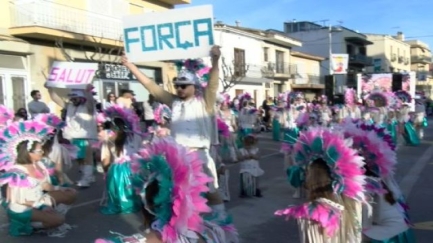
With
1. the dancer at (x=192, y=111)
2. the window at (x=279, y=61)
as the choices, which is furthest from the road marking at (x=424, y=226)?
the window at (x=279, y=61)

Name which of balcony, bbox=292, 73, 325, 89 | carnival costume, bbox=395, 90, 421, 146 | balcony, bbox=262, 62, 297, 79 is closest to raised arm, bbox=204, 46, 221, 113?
carnival costume, bbox=395, 90, 421, 146

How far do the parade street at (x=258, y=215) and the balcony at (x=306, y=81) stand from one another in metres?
35.7

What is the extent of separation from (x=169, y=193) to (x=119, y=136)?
14.7 ft

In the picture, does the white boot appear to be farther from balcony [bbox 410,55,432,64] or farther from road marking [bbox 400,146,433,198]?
balcony [bbox 410,55,432,64]

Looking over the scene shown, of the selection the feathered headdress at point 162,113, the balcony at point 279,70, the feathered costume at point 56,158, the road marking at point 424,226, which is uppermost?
the balcony at point 279,70

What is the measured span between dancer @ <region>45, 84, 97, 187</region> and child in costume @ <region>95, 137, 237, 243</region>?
6330 millimetres

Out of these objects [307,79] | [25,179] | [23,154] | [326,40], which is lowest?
[25,179]

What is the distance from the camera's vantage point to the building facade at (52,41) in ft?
54.5

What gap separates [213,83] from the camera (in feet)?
15.0

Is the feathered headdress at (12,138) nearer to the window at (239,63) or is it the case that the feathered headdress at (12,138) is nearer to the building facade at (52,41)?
the building facade at (52,41)

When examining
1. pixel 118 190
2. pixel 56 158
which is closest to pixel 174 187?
pixel 118 190

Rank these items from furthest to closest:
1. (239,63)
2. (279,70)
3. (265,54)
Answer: (279,70), (265,54), (239,63)

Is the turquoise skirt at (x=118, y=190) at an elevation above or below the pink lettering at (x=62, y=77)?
below

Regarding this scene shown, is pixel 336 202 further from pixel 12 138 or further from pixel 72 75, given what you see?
pixel 72 75
